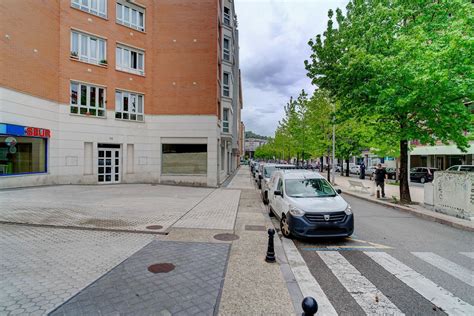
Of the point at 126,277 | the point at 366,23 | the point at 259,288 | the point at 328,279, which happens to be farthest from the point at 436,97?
the point at 126,277

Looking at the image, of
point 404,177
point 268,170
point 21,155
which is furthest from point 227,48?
point 404,177

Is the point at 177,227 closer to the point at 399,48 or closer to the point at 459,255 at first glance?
the point at 459,255

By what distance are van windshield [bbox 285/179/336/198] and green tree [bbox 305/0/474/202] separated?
491 cm

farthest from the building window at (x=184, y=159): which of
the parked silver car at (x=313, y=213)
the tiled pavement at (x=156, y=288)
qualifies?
the tiled pavement at (x=156, y=288)

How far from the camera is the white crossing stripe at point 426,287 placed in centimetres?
379

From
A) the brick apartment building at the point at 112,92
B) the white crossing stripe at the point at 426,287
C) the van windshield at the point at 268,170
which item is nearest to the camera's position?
the white crossing stripe at the point at 426,287

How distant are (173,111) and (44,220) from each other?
1385cm

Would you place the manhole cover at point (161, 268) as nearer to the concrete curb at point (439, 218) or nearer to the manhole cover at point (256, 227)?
the manhole cover at point (256, 227)

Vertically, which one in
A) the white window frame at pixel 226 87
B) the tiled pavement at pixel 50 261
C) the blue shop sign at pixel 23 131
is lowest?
the tiled pavement at pixel 50 261

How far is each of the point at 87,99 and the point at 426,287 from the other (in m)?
20.7

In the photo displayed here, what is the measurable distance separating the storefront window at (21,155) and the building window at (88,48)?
634 centimetres

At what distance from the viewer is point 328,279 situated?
4.70 metres

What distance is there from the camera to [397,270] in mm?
5074

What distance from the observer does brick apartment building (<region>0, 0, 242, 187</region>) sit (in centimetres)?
1534
